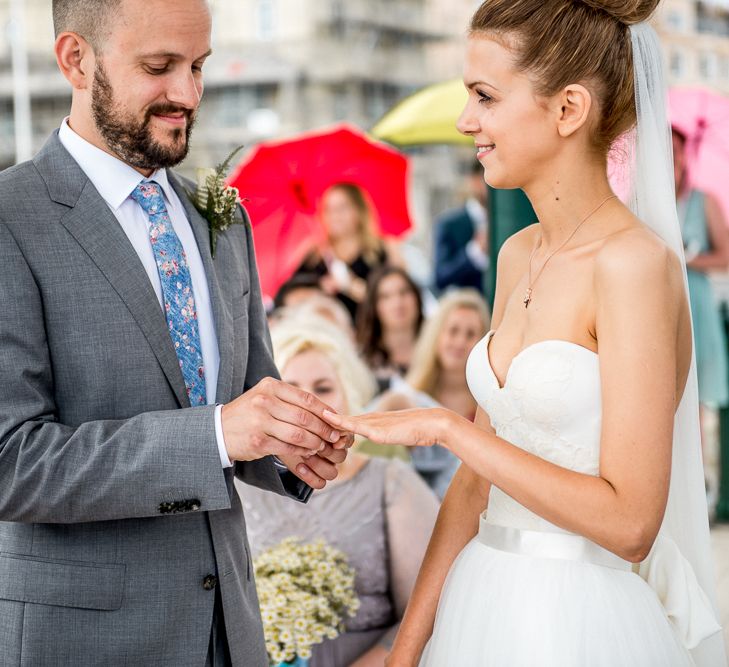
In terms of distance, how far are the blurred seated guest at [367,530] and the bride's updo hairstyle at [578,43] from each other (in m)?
1.80

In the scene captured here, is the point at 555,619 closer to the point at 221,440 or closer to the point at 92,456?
the point at 221,440

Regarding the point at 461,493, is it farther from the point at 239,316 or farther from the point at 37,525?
the point at 37,525

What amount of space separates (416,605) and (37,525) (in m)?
0.80

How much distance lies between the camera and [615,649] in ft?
6.22

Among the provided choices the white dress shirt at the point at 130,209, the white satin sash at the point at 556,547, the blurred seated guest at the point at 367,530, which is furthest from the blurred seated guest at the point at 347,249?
the white satin sash at the point at 556,547

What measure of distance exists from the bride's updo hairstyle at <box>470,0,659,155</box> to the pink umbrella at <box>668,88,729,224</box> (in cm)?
430

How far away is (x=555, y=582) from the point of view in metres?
1.95

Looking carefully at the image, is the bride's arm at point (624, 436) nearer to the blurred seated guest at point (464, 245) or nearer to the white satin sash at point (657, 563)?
the white satin sash at point (657, 563)

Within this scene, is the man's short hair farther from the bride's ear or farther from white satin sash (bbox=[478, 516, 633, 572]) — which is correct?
white satin sash (bbox=[478, 516, 633, 572])

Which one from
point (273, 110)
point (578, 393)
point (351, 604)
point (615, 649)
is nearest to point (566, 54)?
point (578, 393)

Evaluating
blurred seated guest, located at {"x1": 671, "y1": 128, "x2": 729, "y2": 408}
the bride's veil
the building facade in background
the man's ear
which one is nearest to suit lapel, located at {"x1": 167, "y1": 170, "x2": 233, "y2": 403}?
the man's ear

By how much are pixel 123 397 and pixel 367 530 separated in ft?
5.52

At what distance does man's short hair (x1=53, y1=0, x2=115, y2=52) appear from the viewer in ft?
6.55

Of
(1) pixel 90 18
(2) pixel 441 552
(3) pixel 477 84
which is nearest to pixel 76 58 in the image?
(1) pixel 90 18
